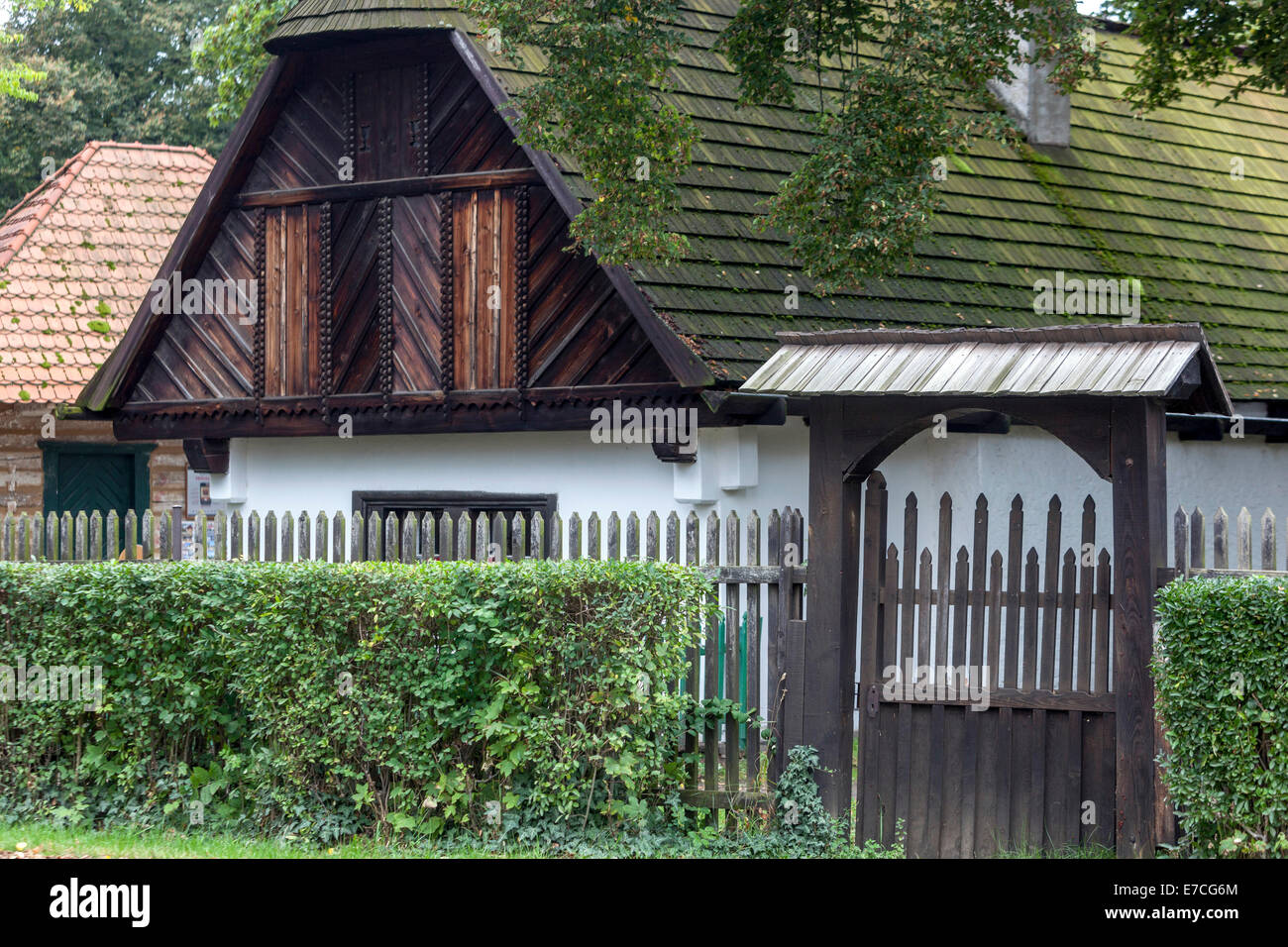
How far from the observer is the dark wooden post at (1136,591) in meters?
7.80

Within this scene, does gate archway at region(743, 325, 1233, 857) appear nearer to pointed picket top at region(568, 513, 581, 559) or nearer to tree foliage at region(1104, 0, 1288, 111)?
pointed picket top at region(568, 513, 581, 559)

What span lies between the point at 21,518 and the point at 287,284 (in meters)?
3.20

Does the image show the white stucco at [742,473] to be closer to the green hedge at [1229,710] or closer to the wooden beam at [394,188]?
the wooden beam at [394,188]

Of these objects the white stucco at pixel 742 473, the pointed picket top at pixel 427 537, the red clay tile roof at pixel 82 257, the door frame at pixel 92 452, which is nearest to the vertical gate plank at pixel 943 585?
the white stucco at pixel 742 473

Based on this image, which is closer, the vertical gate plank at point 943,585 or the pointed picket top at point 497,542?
the vertical gate plank at point 943,585

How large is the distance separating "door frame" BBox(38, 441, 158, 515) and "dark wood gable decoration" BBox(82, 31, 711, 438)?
484 cm

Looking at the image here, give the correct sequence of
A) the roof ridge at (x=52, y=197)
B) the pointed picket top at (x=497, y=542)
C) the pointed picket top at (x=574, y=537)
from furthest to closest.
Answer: the roof ridge at (x=52, y=197) < the pointed picket top at (x=497, y=542) < the pointed picket top at (x=574, y=537)

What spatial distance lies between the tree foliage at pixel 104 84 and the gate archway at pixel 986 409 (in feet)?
89.3

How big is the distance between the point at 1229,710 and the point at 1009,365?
2008 mm

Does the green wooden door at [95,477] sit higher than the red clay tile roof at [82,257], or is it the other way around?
the red clay tile roof at [82,257]

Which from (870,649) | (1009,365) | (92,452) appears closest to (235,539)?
(870,649)

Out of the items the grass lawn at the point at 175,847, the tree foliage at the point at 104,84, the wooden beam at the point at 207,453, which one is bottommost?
the grass lawn at the point at 175,847

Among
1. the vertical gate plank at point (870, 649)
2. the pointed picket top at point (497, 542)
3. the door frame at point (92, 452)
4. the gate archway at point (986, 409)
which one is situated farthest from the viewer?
the door frame at point (92, 452)

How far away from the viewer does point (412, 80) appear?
1371 cm
